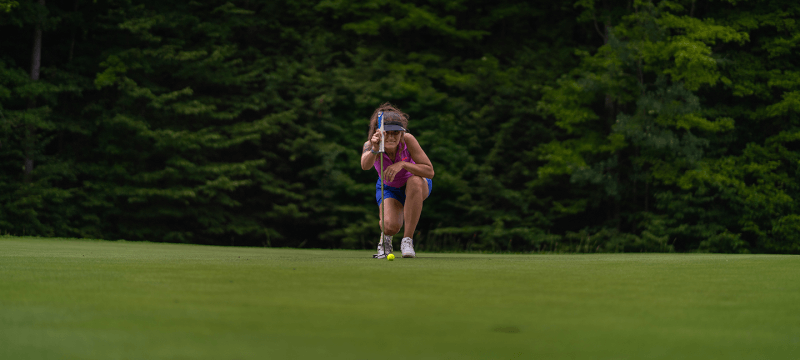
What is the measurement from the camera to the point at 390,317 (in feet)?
8.83

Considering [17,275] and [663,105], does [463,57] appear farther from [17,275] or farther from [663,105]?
[17,275]

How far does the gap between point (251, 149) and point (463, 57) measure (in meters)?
7.64

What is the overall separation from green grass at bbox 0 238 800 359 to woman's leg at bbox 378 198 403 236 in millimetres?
3235

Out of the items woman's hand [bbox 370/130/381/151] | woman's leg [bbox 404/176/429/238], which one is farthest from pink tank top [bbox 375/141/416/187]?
woman's hand [bbox 370/130/381/151]

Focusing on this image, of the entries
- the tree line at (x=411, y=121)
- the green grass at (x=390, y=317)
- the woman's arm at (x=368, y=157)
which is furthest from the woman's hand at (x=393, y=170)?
the tree line at (x=411, y=121)

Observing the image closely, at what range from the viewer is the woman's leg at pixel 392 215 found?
779 centimetres

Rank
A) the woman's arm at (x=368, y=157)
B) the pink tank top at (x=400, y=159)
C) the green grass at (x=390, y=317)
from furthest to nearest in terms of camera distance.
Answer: the pink tank top at (x=400, y=159), the woman's arm at (x=368, y=157), the green grass at (x=390, y=317)

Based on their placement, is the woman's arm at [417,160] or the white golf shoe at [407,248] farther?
the white golf shoe at [407,248]

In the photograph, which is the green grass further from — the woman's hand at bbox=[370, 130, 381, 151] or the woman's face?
the woman's face

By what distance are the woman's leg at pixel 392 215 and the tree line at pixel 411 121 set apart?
1047 centimetres

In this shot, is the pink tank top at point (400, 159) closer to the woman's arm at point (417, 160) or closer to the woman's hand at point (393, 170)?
the woman's arm at point (417, 160)

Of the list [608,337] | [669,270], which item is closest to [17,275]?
[608,337]

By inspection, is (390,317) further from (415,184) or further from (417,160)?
(415,184)

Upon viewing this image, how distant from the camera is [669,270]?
17.8ft
